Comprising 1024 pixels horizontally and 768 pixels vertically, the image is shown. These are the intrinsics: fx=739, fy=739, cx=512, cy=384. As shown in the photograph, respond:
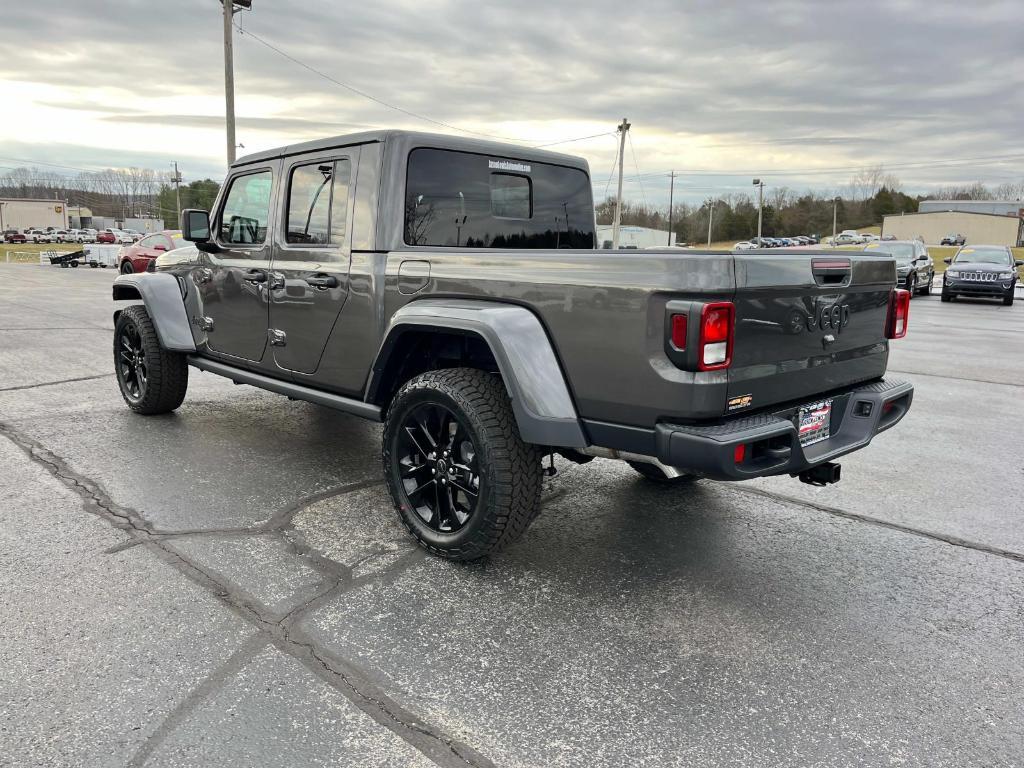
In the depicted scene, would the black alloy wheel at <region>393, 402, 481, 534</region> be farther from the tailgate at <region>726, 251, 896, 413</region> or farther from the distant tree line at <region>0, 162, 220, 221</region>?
the distant tree line at <region>0, 162, 220, 221</region>

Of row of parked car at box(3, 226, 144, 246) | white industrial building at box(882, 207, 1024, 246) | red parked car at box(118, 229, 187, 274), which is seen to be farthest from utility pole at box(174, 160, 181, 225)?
white industrial building at box(882, 207, 1024, 246)

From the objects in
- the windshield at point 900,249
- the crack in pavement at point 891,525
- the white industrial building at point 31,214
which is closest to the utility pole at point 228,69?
the windshield at point 900,249

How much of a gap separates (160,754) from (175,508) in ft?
6.82

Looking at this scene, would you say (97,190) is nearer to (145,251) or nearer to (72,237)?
(72,237)

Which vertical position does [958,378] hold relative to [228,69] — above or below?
below

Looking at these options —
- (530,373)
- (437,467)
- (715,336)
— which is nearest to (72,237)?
(437,467)

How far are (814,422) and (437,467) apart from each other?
1688 mm

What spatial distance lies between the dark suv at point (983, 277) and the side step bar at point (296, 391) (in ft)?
67.3

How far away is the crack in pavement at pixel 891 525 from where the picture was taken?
3.69 metres

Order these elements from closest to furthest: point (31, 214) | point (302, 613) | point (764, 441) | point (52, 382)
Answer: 1. point (764, 441)
2. point (302, 613)
3. point (52, 382)
4. point (31, 214)

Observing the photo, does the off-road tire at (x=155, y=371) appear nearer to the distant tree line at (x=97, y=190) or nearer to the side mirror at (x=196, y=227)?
the side mirror at (x=196, y=227)

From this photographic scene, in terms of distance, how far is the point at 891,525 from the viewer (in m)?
4.04

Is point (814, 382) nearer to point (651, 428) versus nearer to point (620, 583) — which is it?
point (651, 428)

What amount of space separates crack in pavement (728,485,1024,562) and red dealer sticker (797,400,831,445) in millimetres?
1095
